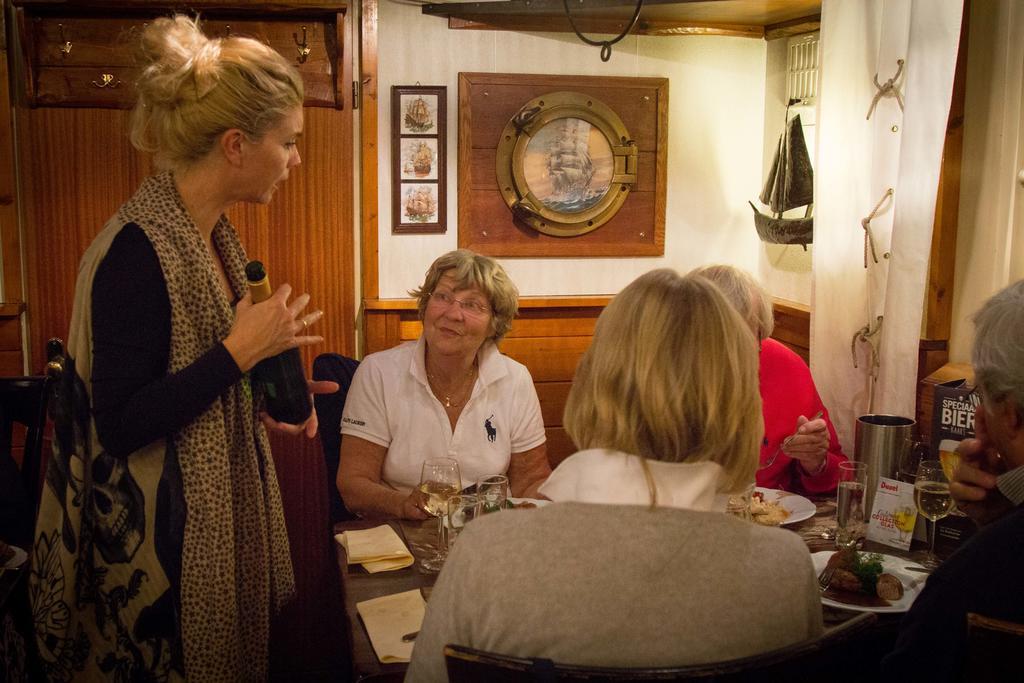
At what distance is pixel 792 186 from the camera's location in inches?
149

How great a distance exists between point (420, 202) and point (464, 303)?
5.66 ft

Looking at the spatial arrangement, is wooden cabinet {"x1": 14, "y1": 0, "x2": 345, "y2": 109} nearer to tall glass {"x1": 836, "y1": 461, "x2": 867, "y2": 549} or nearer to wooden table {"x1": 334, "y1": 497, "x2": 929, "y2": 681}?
wooden table {"x1": 334, "y1": 497, "x2": 929, "y2": 681}

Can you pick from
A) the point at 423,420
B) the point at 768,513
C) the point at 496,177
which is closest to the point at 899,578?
the point at 768,513

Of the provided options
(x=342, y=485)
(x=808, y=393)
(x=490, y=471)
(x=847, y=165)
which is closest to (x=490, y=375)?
(x=490, y=471)

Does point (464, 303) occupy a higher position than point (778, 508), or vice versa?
Result: point (464, 303)

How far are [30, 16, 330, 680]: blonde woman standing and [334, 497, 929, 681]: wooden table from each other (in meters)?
0.24

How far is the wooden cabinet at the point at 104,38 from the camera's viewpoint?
372 centimetres

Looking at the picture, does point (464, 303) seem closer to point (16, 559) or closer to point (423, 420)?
point (423, 420)

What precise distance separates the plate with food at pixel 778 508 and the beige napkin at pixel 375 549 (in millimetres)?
721

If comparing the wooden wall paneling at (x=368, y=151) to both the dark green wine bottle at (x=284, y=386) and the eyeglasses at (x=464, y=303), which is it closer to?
the eyeglasses at (x=464, y=303)

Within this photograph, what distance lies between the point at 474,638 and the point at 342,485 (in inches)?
48.0

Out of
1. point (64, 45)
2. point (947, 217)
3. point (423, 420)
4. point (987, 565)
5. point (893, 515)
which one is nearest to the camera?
point (987, 565)

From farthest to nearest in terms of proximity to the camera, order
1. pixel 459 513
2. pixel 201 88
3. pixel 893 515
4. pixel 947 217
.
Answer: pixel 947 217 → pixel 893 515 → pixel 459 513 → pixel 201 88

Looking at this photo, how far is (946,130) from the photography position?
284cm
